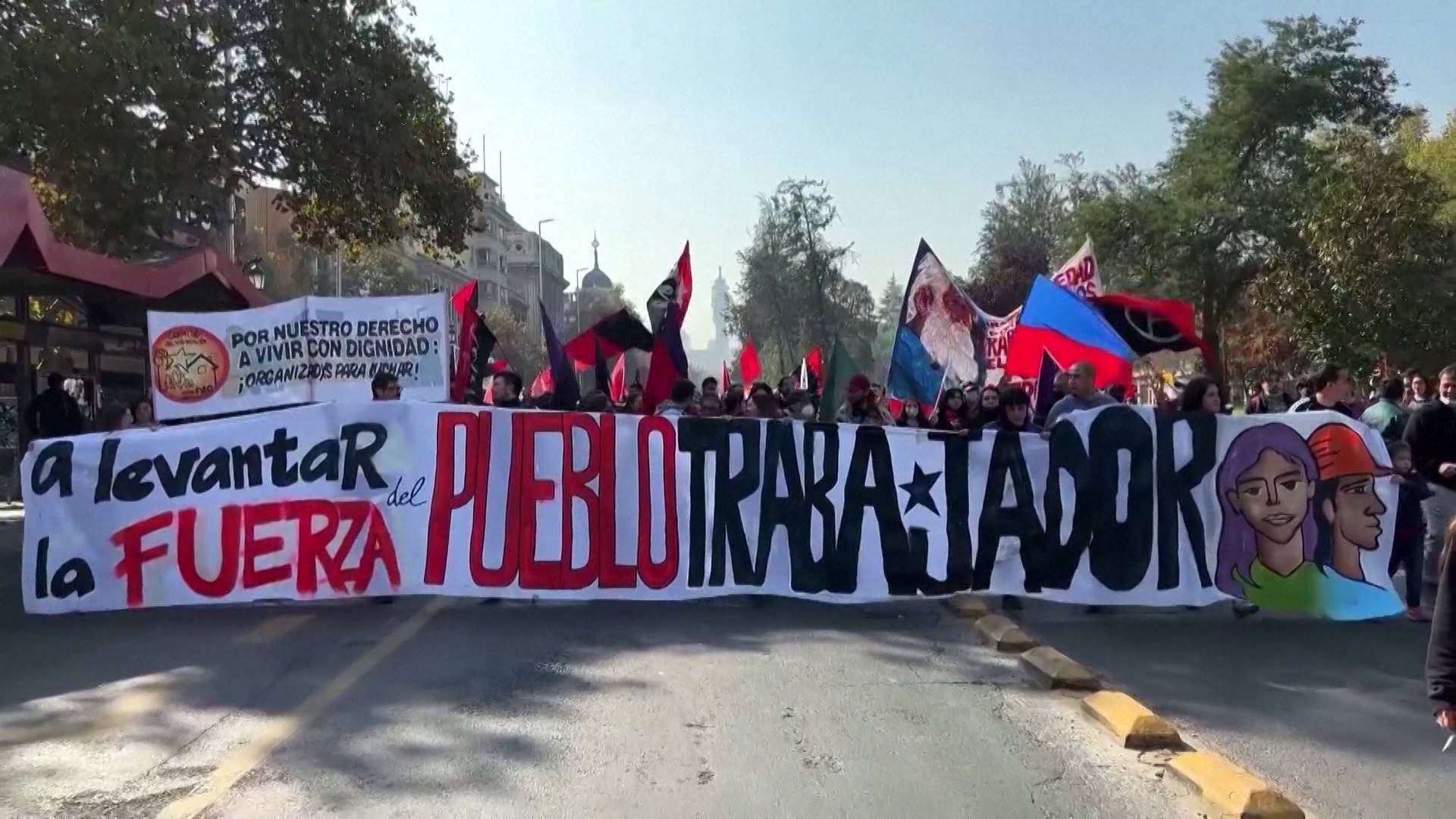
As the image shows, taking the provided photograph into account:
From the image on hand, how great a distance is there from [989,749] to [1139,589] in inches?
136

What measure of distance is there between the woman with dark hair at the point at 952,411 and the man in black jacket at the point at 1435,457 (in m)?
3.65

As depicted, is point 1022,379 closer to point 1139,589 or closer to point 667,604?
point 1139,589

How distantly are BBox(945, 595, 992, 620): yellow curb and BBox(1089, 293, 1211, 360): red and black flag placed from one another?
4.26 m

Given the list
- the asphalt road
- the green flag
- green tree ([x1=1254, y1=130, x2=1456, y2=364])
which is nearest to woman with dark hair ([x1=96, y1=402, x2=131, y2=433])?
the asphalt road

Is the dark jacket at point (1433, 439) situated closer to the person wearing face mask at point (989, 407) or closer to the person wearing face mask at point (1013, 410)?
the person wearing face mask at point (1013, 410)

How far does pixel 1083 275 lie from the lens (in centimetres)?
1502

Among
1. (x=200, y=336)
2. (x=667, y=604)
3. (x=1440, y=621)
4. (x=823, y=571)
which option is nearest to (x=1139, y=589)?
(x=823, y=571)

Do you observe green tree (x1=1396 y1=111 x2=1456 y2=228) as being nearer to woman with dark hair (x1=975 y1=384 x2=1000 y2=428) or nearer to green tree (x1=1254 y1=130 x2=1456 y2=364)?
green tree (x1=1254 y1=130 x2=1456 y2=364)

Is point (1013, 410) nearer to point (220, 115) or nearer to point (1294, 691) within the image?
point (1294, 691)

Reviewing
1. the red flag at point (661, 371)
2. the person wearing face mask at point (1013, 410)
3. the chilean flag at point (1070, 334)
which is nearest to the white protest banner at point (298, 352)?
the red flag at point (661, 371)

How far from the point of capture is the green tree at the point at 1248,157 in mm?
34562

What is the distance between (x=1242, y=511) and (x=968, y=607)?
192 cm

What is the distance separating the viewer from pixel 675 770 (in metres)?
5.36

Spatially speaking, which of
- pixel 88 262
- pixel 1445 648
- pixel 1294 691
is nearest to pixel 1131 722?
pixel 1294 691
